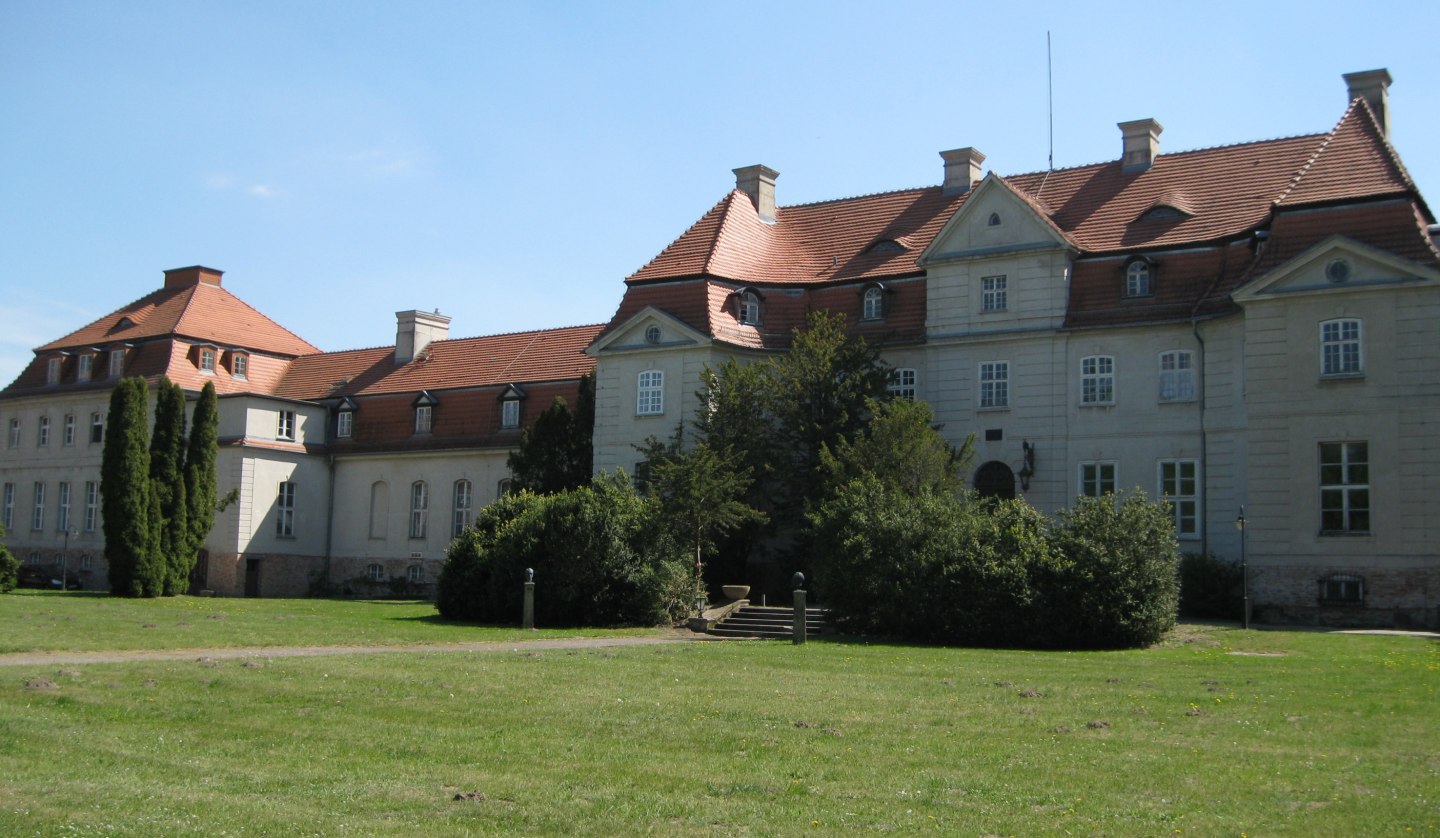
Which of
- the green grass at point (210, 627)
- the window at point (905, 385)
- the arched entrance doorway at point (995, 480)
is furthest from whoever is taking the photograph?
the window at point (905, 385)

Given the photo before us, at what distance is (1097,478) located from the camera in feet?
122

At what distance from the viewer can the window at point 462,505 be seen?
50906 millimetres

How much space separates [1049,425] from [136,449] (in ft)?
92.2

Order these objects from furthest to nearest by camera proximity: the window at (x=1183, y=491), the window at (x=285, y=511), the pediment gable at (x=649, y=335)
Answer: the window at (x=285, y=511)
the pediment gable at (x=649, y=335)
the window at (x=1183, y=491)

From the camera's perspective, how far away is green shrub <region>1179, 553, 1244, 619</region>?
108 feet

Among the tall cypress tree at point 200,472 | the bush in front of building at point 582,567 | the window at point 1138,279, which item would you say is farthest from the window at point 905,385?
the tall cypress tree at point 200,472

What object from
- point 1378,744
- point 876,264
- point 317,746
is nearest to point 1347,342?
point 876,264

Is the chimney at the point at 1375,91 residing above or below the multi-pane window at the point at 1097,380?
above

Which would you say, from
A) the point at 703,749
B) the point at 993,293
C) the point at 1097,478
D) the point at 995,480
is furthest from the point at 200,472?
the point at 703,749

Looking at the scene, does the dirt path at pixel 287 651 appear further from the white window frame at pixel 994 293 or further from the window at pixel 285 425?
the window at pixel 285 425

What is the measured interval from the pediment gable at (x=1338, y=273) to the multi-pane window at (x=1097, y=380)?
4.69 metres

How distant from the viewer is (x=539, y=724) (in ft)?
46.8

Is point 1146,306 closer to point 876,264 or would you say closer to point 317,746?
point 876,264

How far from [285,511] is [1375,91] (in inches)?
1532
